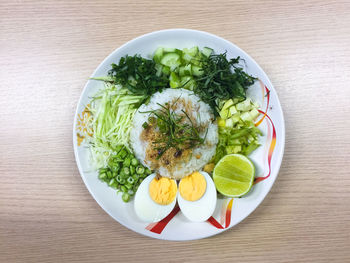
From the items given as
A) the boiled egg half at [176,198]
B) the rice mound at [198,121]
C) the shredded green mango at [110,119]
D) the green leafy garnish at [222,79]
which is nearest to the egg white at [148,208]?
the boiled egg half at [176,198]

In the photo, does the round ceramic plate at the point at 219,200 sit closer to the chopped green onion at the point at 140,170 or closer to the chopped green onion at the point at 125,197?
the chopped green onion at the point at 125,197

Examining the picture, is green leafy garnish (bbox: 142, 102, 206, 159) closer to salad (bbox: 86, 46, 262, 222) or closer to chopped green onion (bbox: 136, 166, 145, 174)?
salad (bbox: 86, 46, 262, 222)

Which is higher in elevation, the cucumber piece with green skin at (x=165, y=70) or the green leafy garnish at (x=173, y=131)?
the cucumber piece with green skin at (x=165, y=70)

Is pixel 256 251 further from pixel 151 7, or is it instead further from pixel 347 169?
pixel 151 7

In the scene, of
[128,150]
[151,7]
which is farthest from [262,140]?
[151,7]

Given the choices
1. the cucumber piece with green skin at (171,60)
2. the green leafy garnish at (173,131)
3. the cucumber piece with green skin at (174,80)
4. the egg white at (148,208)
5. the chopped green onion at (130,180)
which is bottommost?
the egg white at (148,208)
